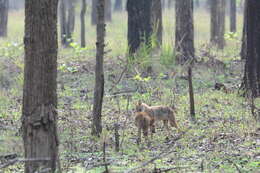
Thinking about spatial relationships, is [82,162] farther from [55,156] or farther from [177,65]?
[177,65]

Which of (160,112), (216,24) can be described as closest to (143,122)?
(160,112)

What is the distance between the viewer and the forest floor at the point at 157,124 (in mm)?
7793

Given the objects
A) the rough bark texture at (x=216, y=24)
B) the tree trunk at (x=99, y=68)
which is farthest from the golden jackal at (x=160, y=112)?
the rough bark texture at (x=216, y=24)

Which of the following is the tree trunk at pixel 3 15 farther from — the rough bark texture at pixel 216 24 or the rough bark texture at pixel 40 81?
the rough bark texture at pixel 40 81

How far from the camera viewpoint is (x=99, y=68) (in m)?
9.64

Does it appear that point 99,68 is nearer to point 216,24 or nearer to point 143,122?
point 143,122

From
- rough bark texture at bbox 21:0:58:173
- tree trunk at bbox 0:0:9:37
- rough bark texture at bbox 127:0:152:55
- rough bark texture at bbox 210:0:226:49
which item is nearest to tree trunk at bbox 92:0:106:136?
rough bark texture at bbox 21:0:58:173

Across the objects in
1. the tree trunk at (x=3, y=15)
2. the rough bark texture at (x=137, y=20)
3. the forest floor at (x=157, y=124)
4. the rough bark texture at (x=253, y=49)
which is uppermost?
the tree trunk at (x=3, y=15)

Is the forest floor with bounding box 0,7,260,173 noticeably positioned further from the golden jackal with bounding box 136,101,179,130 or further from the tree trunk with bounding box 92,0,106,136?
the golden jackal with bounding box 136,101,179,130

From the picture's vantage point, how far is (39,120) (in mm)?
6508

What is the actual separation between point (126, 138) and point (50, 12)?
399 centimetres

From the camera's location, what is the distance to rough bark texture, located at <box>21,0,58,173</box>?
6387 millimetres

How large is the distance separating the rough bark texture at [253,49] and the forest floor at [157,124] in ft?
1.48

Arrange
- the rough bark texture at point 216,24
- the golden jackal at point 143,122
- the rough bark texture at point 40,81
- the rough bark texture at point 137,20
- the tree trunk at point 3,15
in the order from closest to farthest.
→ the rough bark texture at point 40,81 < the golden jackal at point 143,122 < the rough bark texture at point 137,20 < the rough bark texture at point 216,24 < the tree trunk at point 3,15
